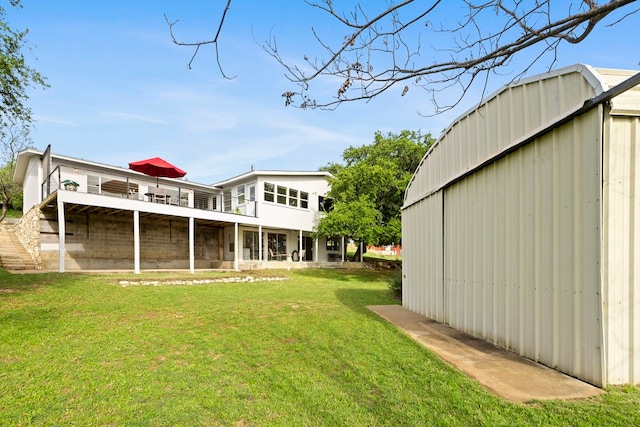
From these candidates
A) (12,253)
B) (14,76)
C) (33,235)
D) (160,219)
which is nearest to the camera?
(14,76)

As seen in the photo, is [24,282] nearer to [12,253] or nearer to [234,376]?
[12,253]

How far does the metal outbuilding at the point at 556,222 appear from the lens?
3.23 metres

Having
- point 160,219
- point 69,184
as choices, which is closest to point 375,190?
point 160,219

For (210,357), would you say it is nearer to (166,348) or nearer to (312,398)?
(166,348)

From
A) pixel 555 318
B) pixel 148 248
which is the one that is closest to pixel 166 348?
pixel 555 318

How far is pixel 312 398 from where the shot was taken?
318cm

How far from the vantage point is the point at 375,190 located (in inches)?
796

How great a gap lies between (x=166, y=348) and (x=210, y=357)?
2.65ft

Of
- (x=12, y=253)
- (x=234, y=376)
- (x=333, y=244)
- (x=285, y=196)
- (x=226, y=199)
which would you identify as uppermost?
(x=285, y=196)

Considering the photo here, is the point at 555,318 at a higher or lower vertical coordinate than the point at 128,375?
higher

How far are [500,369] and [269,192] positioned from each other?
714 inches

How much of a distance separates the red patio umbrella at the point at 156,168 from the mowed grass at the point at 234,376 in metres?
9.33

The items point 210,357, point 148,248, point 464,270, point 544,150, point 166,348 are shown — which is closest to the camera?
point 544,150

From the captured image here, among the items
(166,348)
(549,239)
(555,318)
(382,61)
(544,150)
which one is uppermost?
(382,61)
